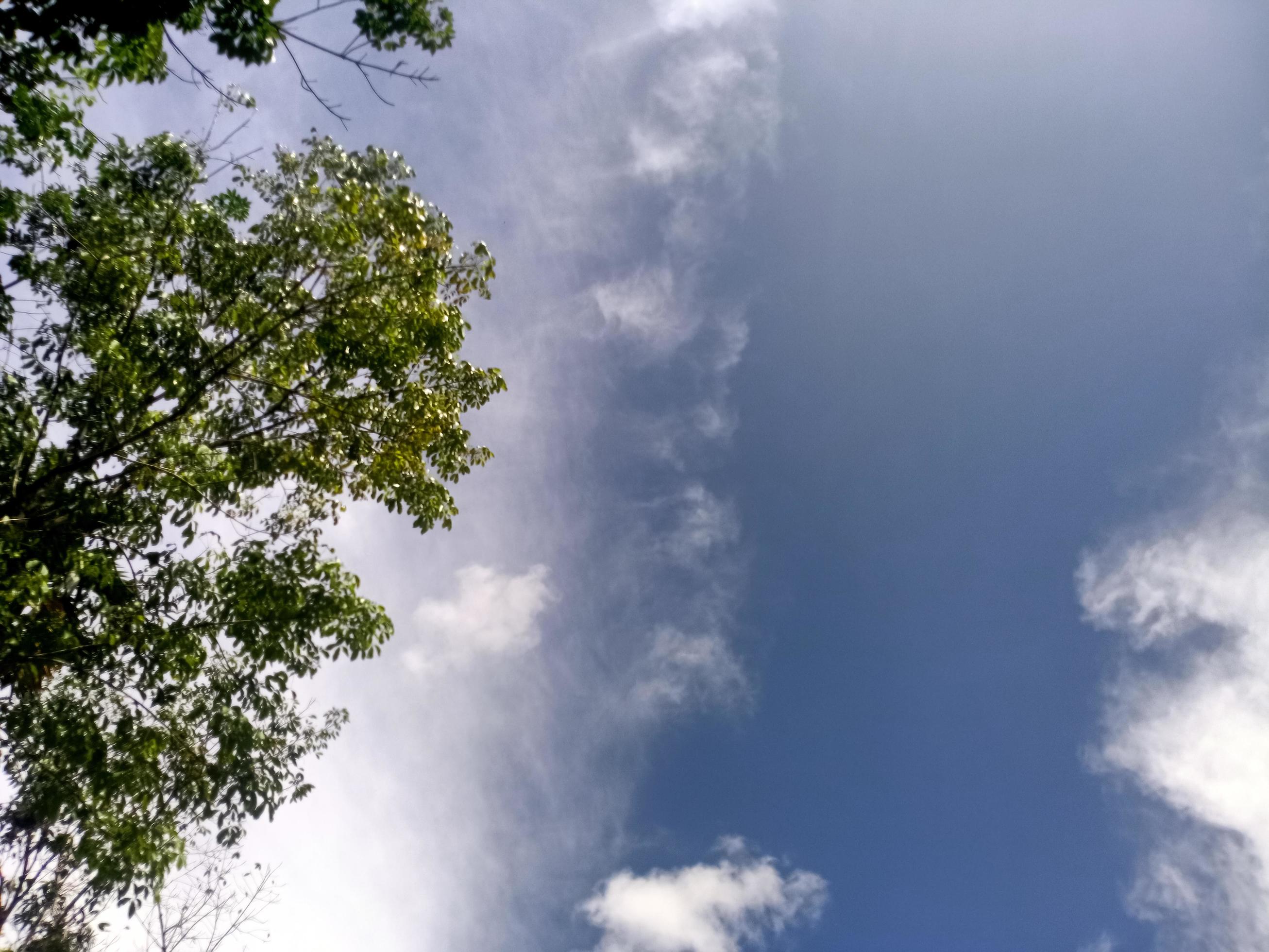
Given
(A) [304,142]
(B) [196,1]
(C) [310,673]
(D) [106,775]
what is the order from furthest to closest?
(A) [304,142] → (C) [310,673] → (D) [106,775] → (B) [196,1]

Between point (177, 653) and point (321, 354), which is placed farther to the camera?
point (321, 354)

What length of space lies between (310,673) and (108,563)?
2358mm

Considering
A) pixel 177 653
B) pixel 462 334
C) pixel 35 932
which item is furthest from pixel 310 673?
pixel 35 932

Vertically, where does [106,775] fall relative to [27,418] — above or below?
below

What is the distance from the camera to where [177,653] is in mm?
7055

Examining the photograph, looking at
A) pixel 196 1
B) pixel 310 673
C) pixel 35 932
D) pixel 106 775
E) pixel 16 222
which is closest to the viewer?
pixel 196 1

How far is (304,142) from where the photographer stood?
9.04m

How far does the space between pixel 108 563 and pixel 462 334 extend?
465cm

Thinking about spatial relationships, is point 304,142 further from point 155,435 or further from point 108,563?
point 108,563

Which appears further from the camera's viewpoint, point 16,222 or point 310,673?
point 310,673

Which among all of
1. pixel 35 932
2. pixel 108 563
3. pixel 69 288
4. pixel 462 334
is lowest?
pixel 35 932

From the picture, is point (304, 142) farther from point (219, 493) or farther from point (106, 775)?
point (106, 775)

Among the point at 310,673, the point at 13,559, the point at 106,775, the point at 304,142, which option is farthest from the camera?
the point at 304,142

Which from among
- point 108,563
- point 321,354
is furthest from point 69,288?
point 108,563
